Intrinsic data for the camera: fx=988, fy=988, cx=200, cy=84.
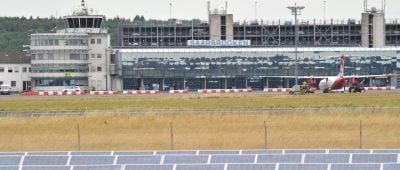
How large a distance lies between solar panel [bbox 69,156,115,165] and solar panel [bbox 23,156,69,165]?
0.37 meters

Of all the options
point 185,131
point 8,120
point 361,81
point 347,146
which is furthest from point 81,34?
point 347,146

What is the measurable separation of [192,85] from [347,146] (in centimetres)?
13302

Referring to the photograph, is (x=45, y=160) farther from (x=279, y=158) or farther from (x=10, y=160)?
(x=279, y=158)

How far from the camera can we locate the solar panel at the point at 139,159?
39.1 m

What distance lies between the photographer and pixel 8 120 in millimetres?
69188

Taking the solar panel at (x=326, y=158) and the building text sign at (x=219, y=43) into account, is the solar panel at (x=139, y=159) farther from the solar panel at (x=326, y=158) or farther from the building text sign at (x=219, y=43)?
the building text sign at (x=219, y=43)

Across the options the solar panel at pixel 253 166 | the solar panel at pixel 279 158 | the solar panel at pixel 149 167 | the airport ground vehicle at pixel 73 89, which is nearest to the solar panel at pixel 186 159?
the solar panel at pixel 149 167

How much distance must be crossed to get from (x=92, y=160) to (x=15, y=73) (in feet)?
469

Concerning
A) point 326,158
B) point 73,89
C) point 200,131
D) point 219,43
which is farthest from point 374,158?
point 219,43

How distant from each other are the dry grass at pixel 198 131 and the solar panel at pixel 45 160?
8449mm

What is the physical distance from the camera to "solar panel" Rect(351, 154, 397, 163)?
3781cm

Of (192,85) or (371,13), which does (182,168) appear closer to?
(192,85)

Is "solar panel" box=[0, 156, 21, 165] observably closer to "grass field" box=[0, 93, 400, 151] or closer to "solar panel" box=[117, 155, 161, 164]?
"solar panel" box=[117, 155, 161, 164]

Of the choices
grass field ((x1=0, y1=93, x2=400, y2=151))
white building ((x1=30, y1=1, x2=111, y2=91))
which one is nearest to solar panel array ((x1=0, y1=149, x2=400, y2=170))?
grass field ((x1=0, y1=93, x2=400, y2=151))
